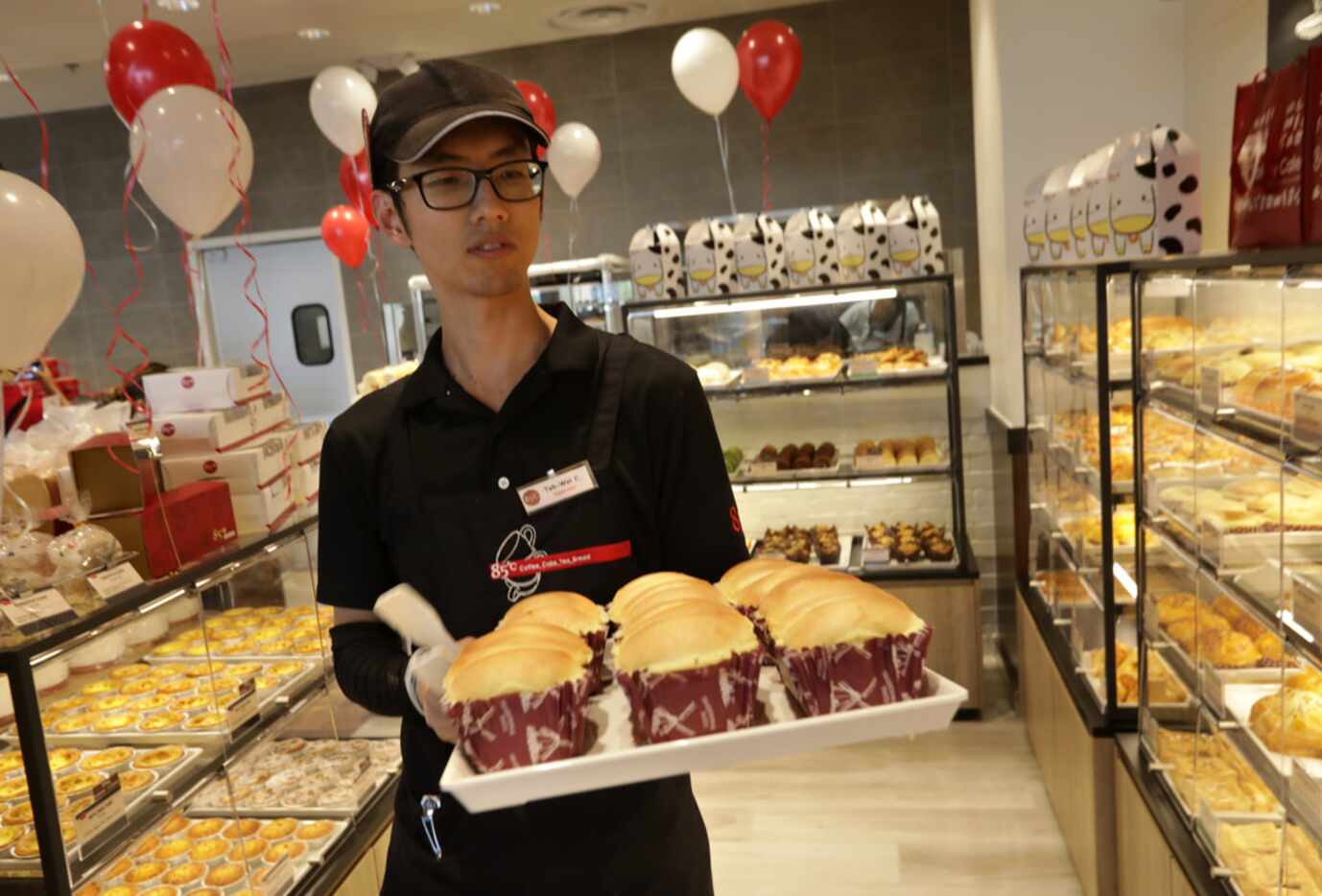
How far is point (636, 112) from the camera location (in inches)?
302

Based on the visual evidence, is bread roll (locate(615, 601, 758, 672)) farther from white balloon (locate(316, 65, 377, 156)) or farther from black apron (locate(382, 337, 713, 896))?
white balloon (locate(316, 65, 377, 156))

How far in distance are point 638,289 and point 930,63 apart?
3347 mm

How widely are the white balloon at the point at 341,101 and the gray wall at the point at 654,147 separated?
89.4 inches

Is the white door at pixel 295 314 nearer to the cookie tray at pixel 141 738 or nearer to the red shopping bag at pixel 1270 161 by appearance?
the cookie tray at pixel 141 738

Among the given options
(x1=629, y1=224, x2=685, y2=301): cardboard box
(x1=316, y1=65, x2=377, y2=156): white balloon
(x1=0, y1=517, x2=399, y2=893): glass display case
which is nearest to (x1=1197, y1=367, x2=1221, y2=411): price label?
(x1=0, y1=517, x2=399, y2=893): glass display case

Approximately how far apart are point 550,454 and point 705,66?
178 inches

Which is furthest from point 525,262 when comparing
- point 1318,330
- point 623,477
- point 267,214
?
Result: point 267,214

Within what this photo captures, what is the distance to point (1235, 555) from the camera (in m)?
2.22

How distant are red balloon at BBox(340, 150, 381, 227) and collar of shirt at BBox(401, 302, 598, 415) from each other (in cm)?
489

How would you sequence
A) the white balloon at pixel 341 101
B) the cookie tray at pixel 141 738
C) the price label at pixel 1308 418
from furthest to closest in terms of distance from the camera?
the white balloon at pixel 341 101
the cookie tray at pixel 141 738
the price label at pixel 1308 418

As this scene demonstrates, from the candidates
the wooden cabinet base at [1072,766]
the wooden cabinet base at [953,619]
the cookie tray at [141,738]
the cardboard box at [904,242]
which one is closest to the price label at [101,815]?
the cookie tray at [141,738]

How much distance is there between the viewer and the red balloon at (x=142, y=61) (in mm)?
3695

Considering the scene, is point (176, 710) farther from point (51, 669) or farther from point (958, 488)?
point (958, 488)

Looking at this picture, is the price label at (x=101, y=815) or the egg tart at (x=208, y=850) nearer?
the price label at (x=101, y=815)
